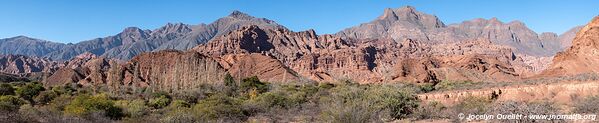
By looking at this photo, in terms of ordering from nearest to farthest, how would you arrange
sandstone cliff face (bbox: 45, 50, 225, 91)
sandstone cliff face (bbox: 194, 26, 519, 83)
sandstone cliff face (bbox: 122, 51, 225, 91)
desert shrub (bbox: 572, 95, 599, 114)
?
desert shrub (bbox: 572, 95, 599, 114), sandstone cliff face (bbox: 45, 50, 225, 91), sandstone cliff face (bbox: 122, 51, 225, 91), sandstone cliff face (bbox: 194, 26, 519, 83)

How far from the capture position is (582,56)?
6103 cm

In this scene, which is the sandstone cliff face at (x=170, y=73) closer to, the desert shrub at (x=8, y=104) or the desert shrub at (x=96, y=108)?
the desert shrub at (x=8, y=104)

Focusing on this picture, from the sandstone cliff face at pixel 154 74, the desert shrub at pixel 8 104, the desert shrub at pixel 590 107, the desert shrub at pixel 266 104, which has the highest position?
the sandstone cliff face at pixel 154 74

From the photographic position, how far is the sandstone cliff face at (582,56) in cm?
5894

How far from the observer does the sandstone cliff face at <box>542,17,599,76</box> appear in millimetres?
58938

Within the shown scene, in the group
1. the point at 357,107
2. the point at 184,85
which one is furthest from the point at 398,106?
the point at 184,85

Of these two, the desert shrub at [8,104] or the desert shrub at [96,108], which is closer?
the desert shrub at [8,104]

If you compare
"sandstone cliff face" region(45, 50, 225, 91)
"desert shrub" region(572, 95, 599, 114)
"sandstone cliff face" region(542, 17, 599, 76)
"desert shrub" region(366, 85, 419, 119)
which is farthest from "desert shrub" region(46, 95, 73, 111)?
"sandstone cliff face" region(542, 17, 599, 76)

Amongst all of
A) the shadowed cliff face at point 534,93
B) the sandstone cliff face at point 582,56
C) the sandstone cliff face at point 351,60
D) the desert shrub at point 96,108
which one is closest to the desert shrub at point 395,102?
the shadowed cliff face at point 534,93

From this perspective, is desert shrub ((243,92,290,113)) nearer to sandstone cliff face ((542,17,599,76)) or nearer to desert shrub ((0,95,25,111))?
desert shrub ((0,95,25,111))

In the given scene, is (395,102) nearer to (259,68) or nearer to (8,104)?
(8,104)

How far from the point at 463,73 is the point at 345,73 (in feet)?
190

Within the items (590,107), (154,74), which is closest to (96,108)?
(590,107)

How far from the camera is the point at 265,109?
31375 mm
